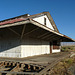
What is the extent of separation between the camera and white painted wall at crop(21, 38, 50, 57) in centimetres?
987

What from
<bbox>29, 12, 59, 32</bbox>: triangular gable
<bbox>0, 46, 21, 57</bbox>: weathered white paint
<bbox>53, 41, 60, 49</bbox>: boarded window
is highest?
<bbox>29, 12, 59, 32</bbox>: triangular gable

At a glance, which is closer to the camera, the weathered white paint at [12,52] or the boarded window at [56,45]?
the weathered white paint at [12,52]

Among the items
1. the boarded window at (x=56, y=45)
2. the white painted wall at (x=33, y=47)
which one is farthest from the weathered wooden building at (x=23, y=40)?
the boarded window at (x=56, y=45)

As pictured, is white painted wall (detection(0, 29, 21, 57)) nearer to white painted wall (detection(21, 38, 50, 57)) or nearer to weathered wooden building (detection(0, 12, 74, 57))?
weathered wooden building (detection(0, 12, 74, 57))

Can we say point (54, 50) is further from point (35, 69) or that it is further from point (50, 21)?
point (35, 69)

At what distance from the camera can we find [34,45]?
38.5ft

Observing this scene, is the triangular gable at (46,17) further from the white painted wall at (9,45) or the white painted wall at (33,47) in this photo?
the white painted wall at (9,45)

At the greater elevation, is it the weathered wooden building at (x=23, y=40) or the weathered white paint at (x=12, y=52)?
the weathered wooden building at (x=23, y=40)

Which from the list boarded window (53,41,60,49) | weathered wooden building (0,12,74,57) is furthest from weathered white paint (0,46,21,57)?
boarded window (53,41,60,49)

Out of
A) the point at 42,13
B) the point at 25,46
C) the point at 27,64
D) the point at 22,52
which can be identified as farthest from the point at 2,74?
the point at 42,13

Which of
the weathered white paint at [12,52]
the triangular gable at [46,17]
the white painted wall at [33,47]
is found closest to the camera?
the weathered white paint at [12,52]

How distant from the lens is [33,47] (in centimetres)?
1148

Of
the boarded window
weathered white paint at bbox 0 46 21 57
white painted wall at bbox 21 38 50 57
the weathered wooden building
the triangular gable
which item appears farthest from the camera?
the boarded window

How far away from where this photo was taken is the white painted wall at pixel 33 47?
32.4 ft
